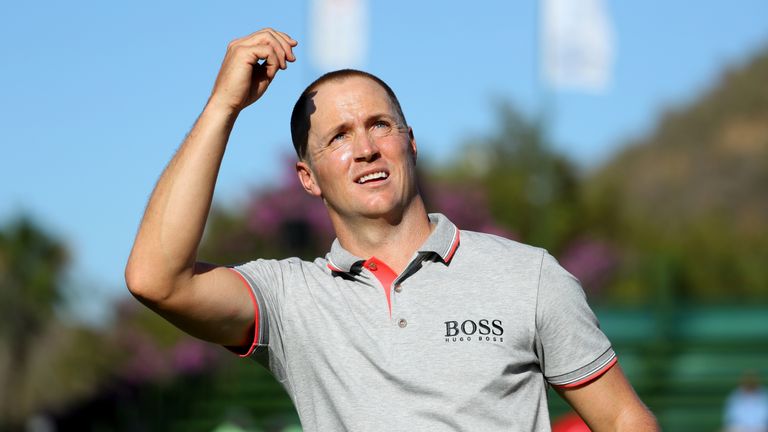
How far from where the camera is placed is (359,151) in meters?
3.94

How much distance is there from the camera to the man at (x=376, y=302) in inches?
142

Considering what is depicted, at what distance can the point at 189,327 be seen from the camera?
3.77m

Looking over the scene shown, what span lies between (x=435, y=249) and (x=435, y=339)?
314mm

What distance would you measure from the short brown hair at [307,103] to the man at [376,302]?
10 centimetres

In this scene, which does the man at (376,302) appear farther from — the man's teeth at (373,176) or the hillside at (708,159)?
the hillside at (708,159)

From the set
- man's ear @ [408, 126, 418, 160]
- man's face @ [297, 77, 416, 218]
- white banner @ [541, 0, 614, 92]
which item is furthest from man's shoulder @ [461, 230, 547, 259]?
white banner @ [541, 0, 614, 92]

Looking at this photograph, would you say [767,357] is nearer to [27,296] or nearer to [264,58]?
[264,58]

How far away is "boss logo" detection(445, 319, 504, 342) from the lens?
12.0 ft

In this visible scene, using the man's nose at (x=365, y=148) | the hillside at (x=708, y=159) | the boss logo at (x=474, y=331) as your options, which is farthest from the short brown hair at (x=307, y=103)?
the hillside at (x=708, y=159)

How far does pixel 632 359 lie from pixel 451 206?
1163 centimetres

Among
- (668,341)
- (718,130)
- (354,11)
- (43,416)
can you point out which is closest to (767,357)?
(668,341)

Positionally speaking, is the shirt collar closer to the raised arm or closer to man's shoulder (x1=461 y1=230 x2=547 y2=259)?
man's shoulder (x1=461 y1=230 x2=547 y2=259)

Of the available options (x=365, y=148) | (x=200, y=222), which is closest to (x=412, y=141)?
(x=365, y=148)

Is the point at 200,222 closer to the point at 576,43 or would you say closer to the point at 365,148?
the point at 365,148
